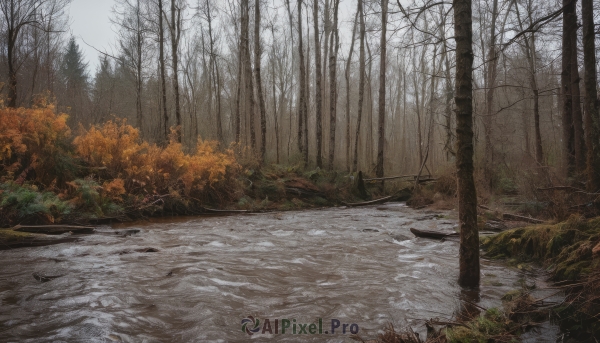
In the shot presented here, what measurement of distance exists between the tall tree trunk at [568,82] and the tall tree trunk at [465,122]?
6.84 metres

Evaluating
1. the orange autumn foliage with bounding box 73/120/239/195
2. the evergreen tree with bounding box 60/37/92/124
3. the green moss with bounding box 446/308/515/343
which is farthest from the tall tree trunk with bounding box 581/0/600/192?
the evergreen tree with bounding box 60/37/92/124

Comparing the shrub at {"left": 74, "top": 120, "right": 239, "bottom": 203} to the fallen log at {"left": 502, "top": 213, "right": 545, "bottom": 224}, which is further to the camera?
the shrub at {"left": 74, "top": 120, "right": 239, "bottom": 203}

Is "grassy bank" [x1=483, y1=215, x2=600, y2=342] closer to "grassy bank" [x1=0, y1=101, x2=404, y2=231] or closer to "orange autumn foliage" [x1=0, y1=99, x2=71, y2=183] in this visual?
"grassy bank" [x1=0, y1=101, x2=404, y2=231]

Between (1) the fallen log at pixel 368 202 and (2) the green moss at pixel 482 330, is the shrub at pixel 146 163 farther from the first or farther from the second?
(2) the green moss at pixel 482 330

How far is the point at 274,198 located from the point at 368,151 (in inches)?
585

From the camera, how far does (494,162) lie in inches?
626

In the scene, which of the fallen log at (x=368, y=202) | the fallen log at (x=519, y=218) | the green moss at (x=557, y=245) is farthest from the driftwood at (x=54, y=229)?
the fallen log at (x=368, y=202)

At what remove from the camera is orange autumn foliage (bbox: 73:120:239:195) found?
1141cm

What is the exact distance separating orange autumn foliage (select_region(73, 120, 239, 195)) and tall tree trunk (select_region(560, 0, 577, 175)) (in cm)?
1094

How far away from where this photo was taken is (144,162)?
1207cm

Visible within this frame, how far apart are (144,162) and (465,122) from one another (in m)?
10.6

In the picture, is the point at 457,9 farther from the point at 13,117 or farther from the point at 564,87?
the point at 13,117

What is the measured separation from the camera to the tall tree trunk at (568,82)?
8844 mm

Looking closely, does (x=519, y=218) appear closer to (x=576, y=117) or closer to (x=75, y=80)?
(x=576, y=117)
